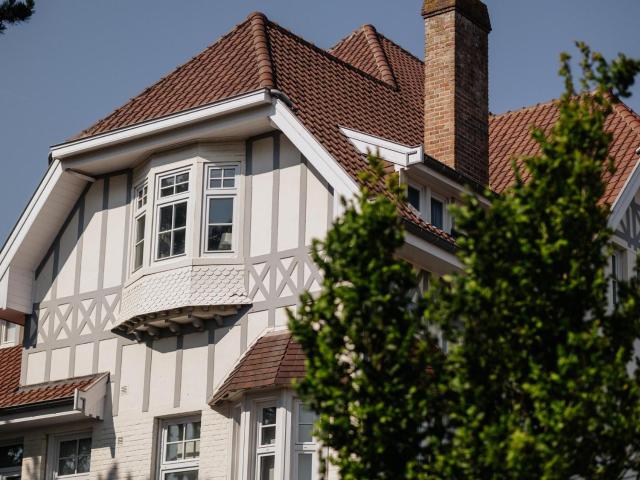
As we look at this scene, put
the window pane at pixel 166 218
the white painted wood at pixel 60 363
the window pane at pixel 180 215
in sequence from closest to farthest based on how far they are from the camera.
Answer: the window pane at pixel 180 215 → the window pane at pixel 166 218 → the white painted wood at pixel 60 363

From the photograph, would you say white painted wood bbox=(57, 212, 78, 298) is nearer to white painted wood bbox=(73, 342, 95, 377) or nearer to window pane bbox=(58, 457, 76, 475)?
white painted wood bbox=(73, 342, 95, 377)

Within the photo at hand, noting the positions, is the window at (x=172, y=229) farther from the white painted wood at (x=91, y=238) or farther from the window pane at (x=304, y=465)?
the window pane at (x=304, y=465)

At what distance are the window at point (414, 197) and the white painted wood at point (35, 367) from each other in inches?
256

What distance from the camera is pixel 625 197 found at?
24.6 metres

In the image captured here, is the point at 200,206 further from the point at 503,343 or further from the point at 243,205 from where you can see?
the point at 503,343

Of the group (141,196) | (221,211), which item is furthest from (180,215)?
(141,196)

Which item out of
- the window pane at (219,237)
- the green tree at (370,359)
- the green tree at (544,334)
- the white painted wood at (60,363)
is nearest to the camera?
the green tree at (544,334)

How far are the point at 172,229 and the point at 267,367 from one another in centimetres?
309

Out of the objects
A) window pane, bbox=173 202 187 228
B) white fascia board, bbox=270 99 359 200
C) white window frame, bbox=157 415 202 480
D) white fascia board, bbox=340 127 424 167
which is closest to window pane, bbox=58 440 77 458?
white window frame, bbox=157 415 202 480

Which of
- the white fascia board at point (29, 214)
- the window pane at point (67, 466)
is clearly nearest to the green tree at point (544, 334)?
the window pane at point (67, 466)

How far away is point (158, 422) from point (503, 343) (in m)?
9.92

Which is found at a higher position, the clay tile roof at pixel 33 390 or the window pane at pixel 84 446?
the clay tile roof at pixel 33 390

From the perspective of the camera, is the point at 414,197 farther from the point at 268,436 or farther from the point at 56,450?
the point at 56,450

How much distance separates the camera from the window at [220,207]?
21.7m
